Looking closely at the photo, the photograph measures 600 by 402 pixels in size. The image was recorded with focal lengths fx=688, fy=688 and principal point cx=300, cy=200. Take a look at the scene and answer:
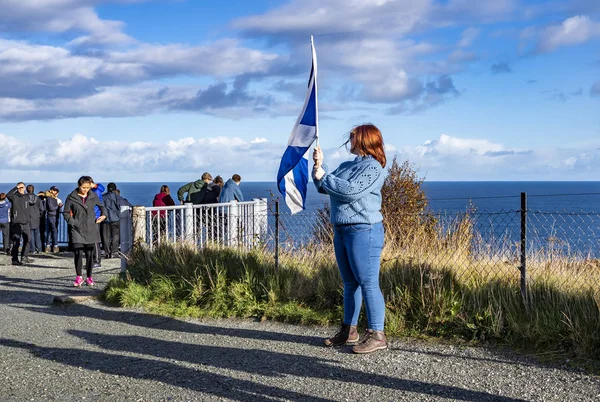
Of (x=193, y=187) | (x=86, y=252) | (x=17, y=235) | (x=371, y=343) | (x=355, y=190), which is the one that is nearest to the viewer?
(x=355, y=190)

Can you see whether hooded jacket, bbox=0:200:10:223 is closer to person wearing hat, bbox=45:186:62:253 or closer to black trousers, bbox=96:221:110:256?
person wearing hat, bbox=45:186:62:253

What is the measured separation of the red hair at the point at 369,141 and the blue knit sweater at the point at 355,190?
0.20 feet

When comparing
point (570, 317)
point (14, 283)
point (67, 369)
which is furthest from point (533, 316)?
point (14, 283)

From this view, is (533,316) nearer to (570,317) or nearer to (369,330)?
(570,317)

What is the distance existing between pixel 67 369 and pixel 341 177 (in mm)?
3058

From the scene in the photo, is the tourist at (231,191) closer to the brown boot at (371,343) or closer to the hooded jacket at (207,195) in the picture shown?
the hooded jacket at (207,195)

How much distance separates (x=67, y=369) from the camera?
6262mm

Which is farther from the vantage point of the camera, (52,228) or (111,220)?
(52,228)

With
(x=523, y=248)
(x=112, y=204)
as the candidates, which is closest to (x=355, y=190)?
(x=523, y=248)

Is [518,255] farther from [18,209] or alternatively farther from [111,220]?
[18,209]

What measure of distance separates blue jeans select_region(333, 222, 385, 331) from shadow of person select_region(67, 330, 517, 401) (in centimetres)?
66

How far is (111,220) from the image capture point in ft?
55.4

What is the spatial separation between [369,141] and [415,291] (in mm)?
1999

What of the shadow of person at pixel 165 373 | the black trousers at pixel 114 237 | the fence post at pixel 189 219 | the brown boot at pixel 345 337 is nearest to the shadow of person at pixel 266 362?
the shadow of person at pixel 165 373
